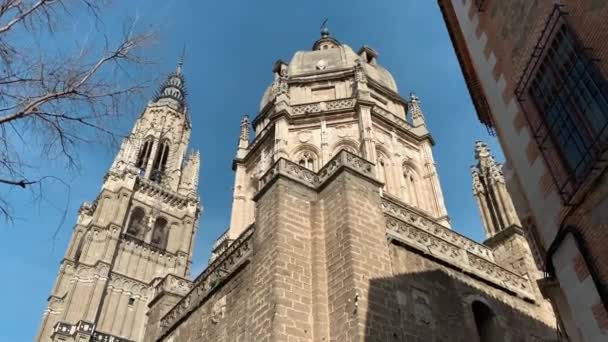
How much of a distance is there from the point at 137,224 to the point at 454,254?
1624 inches

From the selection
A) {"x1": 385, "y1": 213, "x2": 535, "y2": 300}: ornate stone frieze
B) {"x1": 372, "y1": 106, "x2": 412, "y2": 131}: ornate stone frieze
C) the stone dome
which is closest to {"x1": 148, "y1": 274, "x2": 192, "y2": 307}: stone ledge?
{"x1": 385, "y1": 213, "x2": 535, "y2": 300}: ornate stone frieze

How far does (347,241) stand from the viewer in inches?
433

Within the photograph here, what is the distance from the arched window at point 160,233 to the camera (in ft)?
161

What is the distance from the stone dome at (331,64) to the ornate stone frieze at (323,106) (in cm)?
323

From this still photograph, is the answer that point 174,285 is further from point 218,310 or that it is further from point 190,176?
point 190,176

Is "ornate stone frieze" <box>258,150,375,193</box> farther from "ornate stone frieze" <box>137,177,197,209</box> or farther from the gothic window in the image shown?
"ornate stone frieze" <box>137,177,197,209</box>

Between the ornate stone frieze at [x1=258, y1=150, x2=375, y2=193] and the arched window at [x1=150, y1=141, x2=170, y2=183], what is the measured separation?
45.8m

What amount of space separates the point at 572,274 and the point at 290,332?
5.65 m

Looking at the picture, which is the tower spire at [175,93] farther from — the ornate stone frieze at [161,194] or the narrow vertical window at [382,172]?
the narrow vertical window at [382,172]

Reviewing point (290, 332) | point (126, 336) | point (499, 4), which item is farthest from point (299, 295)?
point (126, 336)

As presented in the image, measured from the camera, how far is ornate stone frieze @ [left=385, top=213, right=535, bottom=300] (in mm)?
12984

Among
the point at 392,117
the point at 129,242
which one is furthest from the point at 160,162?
the point at 392,117

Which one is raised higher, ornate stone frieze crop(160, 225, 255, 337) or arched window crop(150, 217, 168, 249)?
arched window crop(150, 217, 168, 249)

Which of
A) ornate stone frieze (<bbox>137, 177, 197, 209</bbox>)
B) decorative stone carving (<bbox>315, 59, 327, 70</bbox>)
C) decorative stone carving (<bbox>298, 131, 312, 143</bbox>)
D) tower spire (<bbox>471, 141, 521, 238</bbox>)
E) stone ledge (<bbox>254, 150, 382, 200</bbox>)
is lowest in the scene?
stone ledge (<bbox>254, 150, 382, 200</bbox>)
